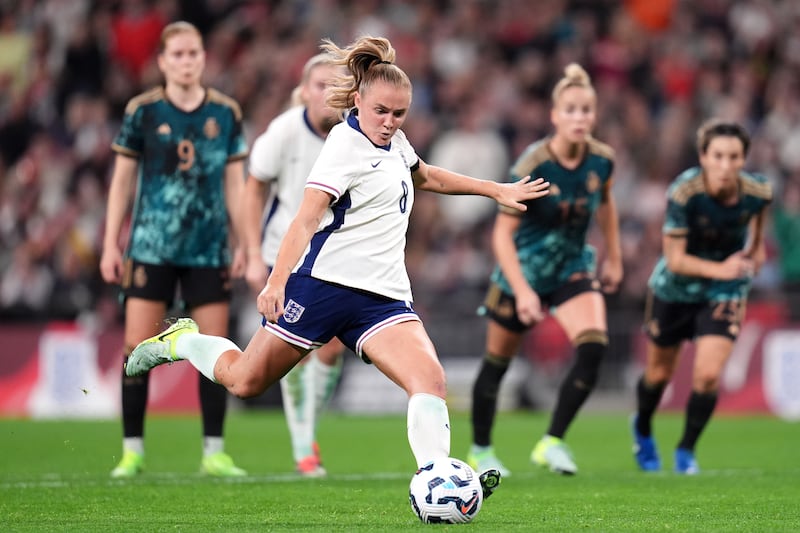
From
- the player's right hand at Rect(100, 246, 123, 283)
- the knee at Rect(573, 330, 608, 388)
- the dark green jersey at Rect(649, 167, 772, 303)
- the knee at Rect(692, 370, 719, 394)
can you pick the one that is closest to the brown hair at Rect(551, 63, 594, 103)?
the dark green jersey at Rect(649, 167, 772, 303)

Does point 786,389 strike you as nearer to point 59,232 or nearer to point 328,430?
point 328,430

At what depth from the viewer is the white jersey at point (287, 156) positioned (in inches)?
359

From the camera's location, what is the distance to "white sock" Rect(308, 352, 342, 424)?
30.8ft

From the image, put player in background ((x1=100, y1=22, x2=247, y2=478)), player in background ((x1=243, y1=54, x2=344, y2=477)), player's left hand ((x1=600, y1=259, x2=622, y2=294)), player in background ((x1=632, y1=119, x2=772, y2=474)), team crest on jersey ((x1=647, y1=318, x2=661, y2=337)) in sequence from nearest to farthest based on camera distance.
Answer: player in background ((x1=100, y1=22, x2=247, y2=478)) < player in background ((x1=243, y1=54, x2=344, y2=477)) < player in background ((x1=632, y1=119, x2=772, y2=474)) < player's left hand ((x1=600, y1=259, x2=622, y2=294)) < team crest on jersey ((x1=647, y1=318, x2=661, y2=337))

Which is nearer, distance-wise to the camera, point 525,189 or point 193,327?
point 525,189

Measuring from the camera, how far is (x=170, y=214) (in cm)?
898

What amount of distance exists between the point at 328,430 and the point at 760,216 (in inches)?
225

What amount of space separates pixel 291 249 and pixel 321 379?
3.29 m

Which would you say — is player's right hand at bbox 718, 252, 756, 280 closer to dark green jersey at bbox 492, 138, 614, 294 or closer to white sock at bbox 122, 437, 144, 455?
dark green jersey at bbox 492, 138, 614, 294

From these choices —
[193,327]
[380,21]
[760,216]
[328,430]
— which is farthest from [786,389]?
[193,327]

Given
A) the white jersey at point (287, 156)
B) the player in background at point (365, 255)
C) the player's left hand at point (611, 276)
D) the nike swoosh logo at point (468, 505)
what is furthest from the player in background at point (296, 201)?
the nike swoosh logo at point (468, 505)

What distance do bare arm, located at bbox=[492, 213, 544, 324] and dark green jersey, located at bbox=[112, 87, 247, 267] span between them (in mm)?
1849

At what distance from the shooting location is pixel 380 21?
20.2 metres

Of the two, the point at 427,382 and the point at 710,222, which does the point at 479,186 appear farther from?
the point at 710,222
